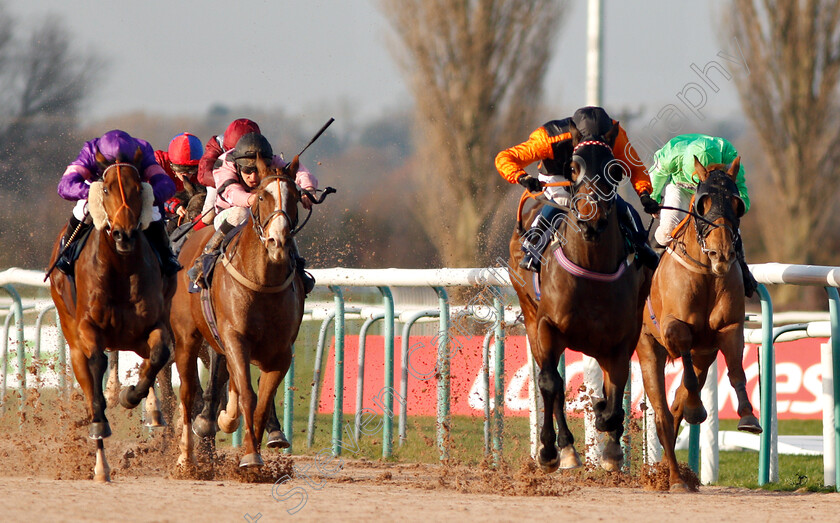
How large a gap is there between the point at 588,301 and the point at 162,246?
2810 millimetres

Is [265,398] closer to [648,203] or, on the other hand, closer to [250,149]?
[250,149]

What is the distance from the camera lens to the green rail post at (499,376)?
305 inches

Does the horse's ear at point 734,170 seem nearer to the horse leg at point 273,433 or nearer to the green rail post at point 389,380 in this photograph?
the green rail post at point 389,380

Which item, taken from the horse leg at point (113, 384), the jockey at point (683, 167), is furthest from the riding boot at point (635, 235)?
the horse leg at point (113, 384)

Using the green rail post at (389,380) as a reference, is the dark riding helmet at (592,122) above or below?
above

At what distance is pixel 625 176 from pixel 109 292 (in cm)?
316

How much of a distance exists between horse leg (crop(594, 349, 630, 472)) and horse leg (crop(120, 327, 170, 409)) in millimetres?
2617

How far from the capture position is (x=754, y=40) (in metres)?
28.3

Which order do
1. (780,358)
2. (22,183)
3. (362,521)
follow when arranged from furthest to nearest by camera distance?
(22,183), (780,358), (362,521)

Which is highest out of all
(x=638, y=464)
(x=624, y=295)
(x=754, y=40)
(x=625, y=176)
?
(x=754, y=40)

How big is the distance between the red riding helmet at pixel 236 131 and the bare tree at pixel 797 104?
73.3 feet

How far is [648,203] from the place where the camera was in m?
6.81

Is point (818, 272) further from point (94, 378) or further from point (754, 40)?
point (754, 40)

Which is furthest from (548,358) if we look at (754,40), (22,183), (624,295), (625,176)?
(754,40)
